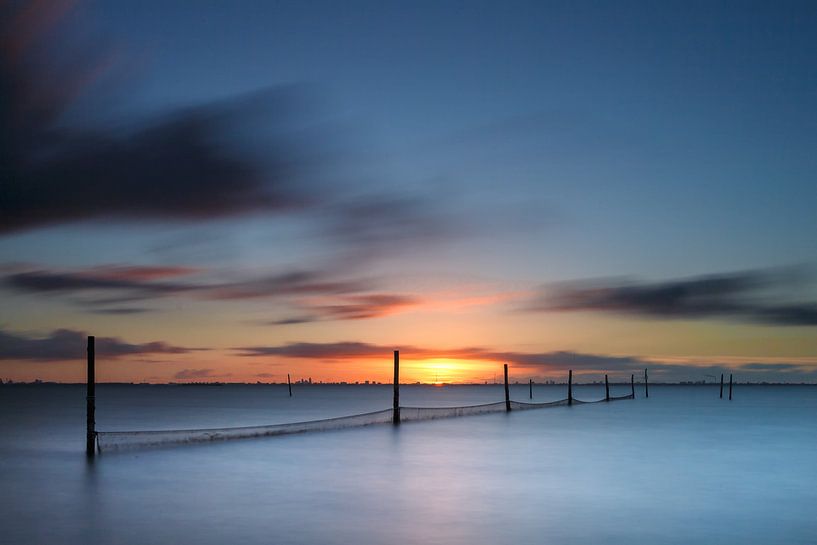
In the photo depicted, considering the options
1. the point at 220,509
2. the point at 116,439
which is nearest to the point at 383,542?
the point at 220,509

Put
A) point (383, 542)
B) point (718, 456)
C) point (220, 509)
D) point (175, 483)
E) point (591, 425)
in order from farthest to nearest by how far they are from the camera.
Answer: point (591, 425) < point (718, 456) < point (175, 483) < point (220, 509) < point (383, 542)

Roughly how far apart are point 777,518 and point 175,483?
13727mm

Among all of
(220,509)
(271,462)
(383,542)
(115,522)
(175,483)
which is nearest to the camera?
(383,542)

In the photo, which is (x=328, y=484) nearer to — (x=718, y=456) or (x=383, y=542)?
(x=383, y=542)

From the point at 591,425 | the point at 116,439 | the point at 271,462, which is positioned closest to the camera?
the point at 271,462

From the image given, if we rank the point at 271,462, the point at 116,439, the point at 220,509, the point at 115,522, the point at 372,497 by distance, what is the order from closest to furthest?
the point at 115,522 < the point at 220,509 < the point at 372,497 < the point at 271,462 < the point at 116,439

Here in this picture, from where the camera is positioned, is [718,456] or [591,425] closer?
[718,456]

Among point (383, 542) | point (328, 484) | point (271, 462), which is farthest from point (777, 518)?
point (271, 462)

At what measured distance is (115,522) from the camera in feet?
52.0

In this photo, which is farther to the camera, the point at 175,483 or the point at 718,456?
the point at 718,456

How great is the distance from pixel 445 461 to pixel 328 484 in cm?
681

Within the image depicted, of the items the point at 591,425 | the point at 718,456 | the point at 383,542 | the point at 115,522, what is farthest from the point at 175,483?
the point at 591,425

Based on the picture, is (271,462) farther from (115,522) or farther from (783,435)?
(783,435)

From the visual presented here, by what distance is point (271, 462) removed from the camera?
1022 inches
